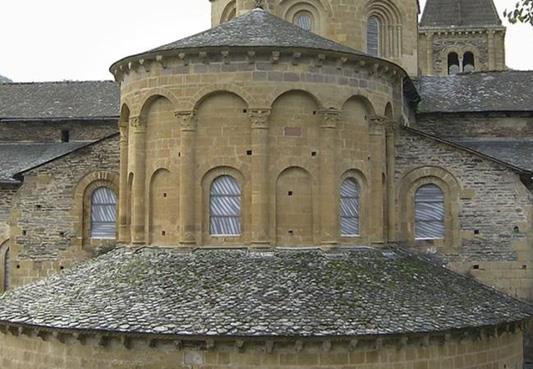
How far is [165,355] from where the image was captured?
43.1 ft

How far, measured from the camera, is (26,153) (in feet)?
84.7

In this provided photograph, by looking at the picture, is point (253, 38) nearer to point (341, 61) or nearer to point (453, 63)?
point (341, 61)

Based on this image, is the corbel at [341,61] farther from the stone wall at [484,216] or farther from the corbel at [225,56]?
the stone wall at [484,216]

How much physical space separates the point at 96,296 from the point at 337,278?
4656 mm

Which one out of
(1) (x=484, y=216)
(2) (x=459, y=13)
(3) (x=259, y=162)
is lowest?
(1) (x=484, y=216)

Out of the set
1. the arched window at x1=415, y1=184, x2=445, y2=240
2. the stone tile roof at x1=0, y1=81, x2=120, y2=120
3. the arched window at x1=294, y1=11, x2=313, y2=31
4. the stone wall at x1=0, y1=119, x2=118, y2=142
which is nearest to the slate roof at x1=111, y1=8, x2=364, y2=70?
the arched window at x1=415, y1=184, x2=445, y2=240

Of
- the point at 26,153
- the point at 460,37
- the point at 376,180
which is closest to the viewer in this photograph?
the point at 376,180

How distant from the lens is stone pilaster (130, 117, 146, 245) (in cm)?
1739

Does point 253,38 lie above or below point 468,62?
below

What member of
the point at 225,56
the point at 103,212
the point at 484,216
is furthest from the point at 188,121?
the point at 484,216

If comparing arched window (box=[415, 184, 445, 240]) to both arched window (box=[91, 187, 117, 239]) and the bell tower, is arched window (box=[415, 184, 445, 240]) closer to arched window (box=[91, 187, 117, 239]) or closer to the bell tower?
arched window (box=[91, 187, 117, 239])

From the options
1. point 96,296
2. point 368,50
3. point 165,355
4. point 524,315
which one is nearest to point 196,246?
point 96,296

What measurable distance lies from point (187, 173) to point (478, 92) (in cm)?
1217

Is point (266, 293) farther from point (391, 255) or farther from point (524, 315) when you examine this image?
point (524, 315)
